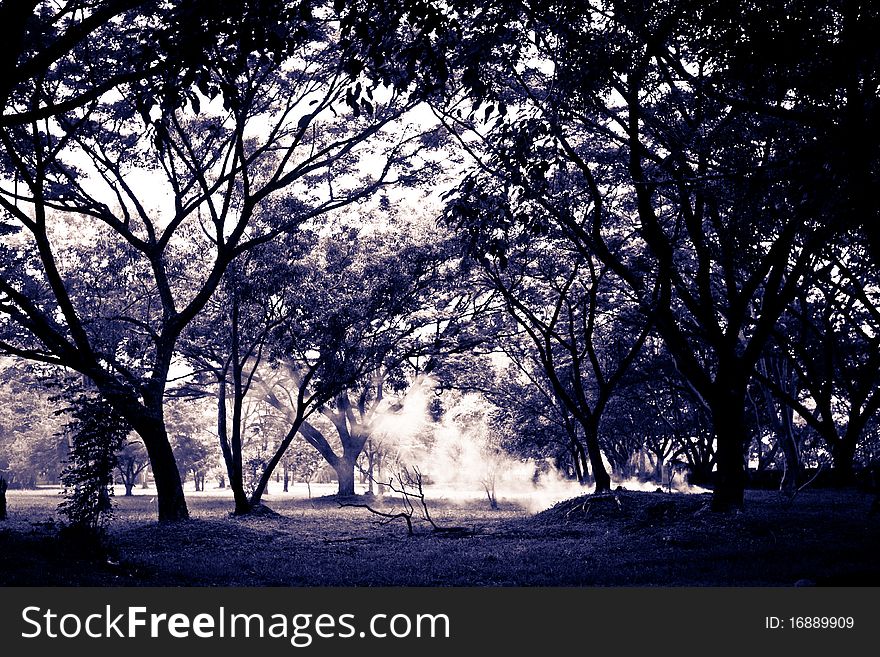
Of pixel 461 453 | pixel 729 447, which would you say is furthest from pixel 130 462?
pixel 729 447

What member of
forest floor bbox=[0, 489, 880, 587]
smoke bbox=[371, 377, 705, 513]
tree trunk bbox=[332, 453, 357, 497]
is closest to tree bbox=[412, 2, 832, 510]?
forest floor bbox=[0, 489, 880, 587]

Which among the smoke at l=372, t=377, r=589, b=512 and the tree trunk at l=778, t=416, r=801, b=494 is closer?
the tree trunk at l=778, t=416, r=801, b=494

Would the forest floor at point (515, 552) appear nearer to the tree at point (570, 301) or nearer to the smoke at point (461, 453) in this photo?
the tree at point (570, 301)

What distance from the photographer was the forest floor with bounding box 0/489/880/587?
9.72 m

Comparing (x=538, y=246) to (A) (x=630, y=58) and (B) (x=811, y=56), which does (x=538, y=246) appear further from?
(B) (x=811, y=56)

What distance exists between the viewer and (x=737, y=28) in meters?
9.81

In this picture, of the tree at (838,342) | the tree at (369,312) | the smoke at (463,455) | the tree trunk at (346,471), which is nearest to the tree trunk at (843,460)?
the tree at (838,342)

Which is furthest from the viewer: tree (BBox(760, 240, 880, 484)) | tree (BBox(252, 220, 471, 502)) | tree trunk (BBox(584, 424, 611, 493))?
tree (BBox(252, 220, 471, 502))

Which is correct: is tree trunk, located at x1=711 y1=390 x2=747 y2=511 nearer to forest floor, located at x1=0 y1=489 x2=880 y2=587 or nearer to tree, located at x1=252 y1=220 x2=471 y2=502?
forest floor, located at x1=0 y1=489 x2=880 y2=587

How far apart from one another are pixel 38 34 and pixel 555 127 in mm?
8577

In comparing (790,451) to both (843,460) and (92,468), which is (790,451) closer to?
(843,460)

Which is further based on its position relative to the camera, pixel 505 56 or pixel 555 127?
pixel 505 56
